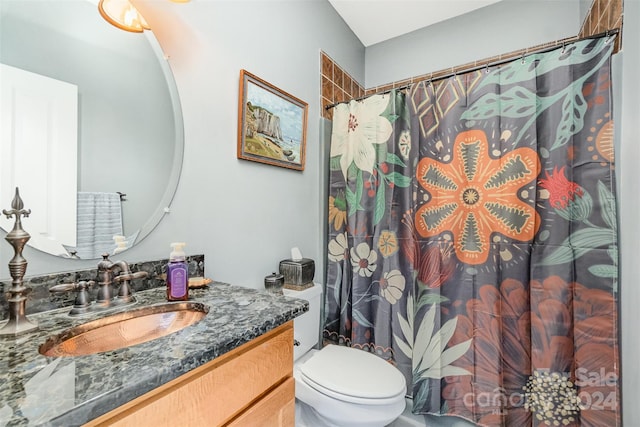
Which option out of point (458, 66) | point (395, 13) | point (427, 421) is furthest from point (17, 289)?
point (458, 66)

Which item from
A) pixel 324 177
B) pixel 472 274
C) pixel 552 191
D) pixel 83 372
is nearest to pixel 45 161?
pixel 83 372

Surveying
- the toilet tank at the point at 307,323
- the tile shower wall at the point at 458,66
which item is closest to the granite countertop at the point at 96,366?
the toilet tank at the point at 307,323

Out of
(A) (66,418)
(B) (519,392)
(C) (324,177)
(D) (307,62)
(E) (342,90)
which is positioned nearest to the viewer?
(A) (66,418)

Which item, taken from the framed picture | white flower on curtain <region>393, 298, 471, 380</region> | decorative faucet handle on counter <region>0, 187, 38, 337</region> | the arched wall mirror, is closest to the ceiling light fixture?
the arched wall mirror

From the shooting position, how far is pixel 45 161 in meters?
0.78

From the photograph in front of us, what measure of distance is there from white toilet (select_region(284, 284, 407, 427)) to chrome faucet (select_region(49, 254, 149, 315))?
76 cm

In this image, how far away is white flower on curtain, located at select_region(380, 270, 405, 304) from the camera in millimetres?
1612

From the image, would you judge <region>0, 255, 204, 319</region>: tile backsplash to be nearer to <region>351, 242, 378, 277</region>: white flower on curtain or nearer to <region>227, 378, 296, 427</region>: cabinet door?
<region>227, 378, 296, 427</region>: cabinet door

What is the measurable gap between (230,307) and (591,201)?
1.52 m

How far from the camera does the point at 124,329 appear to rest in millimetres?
776

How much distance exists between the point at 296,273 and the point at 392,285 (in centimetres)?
57

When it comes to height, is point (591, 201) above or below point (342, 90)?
below

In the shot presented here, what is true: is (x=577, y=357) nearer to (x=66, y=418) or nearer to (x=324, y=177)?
(x=324, y=177)

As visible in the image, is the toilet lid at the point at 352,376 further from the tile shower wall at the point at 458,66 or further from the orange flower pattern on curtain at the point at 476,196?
the tile shower wall at the point at 458,66
